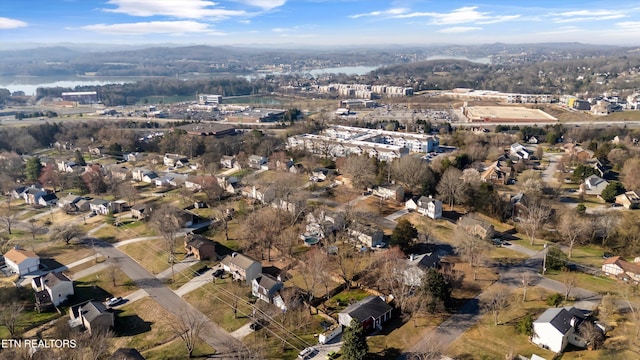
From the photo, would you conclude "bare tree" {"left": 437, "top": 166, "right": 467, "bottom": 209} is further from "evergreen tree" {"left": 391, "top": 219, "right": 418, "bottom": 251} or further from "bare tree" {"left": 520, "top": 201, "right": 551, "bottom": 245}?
"evergreen tree" {"left": 391, "top": 219, "right": 418, "bottom": 251}

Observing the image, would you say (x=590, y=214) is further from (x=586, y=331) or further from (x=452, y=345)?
(x=452, y=345)

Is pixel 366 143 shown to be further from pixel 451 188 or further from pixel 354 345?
pixel 354 345

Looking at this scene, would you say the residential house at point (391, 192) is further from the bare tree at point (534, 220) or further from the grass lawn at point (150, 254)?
the grass lawn at point (150, 254)

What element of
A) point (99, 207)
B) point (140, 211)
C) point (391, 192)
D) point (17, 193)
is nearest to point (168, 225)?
point (140, 211)

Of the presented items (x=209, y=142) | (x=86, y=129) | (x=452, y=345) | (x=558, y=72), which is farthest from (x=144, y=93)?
(x=558, y=72)

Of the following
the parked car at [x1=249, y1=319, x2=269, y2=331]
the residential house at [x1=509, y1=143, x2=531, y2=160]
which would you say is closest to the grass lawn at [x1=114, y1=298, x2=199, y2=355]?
the parked car at [x1=249, y1=319, x2=269, y2=331]

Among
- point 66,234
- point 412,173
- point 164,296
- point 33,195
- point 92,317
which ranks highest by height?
point 412,173
